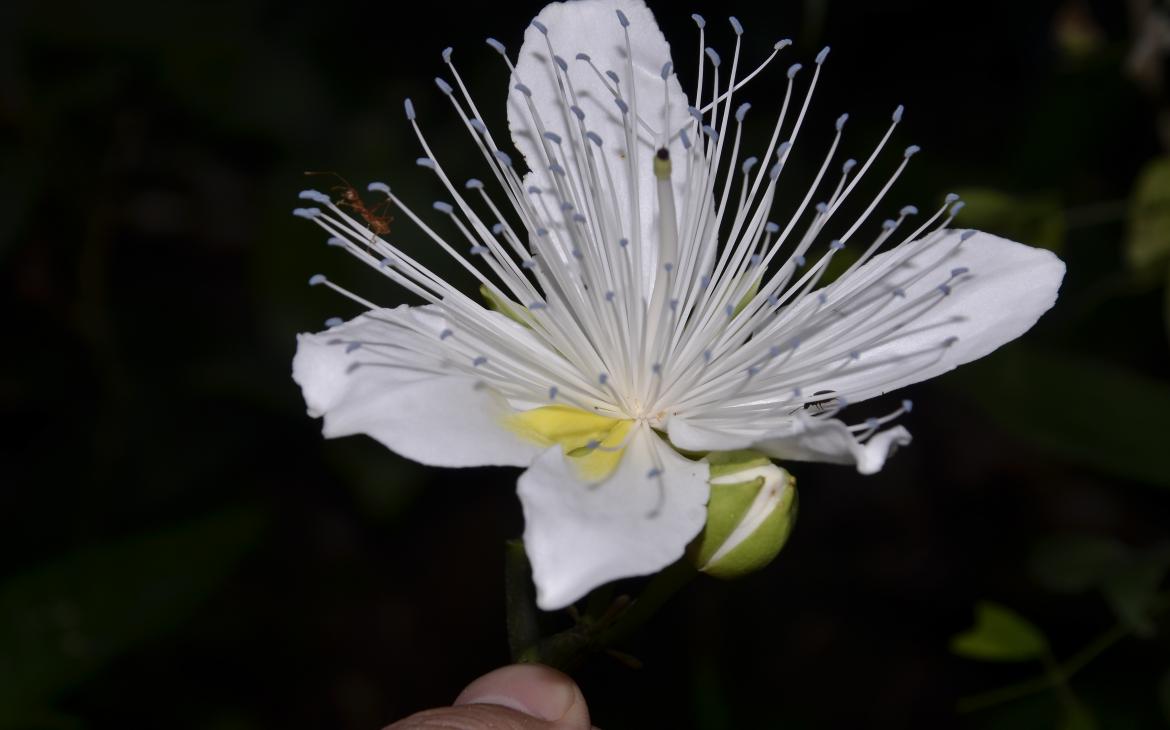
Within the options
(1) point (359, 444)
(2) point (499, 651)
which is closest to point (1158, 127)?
(1) point (359, 444)

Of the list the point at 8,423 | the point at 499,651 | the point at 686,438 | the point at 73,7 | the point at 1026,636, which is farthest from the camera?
the point at 499,651

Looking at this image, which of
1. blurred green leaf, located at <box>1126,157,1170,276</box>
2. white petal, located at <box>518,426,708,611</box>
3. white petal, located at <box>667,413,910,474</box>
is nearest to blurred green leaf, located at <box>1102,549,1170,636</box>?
blurred green leaf, located at <box>1126,157,1170,276</box>

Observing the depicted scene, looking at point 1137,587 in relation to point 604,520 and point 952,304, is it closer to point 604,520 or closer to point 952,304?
point 952,304

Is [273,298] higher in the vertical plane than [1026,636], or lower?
higher

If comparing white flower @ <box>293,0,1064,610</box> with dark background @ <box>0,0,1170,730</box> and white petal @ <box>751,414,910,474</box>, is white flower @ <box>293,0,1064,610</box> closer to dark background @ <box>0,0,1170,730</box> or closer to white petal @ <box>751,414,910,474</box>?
white petal @ <box>751,414,910,474</box>

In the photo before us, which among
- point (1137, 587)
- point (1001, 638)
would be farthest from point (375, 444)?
point (1137, 587)

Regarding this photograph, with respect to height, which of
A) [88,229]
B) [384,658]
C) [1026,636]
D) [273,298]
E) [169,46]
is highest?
[169,46]

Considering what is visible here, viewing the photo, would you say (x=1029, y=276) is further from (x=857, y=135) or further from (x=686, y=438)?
(x=857, y=135)

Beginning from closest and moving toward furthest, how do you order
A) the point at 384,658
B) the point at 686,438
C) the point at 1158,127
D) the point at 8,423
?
the point at 686,438
the point at 1158,127
the point at 8,423
the point at 384,658

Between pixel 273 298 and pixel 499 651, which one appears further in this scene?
pixel 499 651
